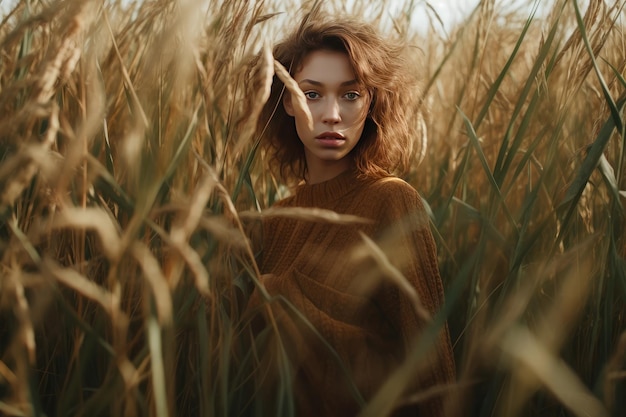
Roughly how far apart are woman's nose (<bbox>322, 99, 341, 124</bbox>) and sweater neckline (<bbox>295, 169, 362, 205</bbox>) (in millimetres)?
113

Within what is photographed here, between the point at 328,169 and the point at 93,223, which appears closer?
the point at 93,223

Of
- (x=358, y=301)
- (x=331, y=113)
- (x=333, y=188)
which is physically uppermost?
(x=331, y=113)

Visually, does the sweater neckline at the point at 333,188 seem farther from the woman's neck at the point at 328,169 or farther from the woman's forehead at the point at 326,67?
the woman's forehead at the point at 326,67

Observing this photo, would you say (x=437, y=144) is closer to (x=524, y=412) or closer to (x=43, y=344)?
(x=524, y=412)

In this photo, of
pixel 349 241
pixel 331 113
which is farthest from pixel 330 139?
pixel 349 241

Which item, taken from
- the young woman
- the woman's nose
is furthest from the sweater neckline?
the woman's nose

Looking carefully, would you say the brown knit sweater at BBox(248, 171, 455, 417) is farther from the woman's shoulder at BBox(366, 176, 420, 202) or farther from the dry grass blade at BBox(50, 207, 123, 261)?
the dry grass blade at BBox(50, 207, 123, 261)

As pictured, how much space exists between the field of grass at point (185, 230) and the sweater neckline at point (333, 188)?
0.12m

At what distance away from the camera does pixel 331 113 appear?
99cm

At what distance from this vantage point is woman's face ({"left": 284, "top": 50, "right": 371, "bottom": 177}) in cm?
101

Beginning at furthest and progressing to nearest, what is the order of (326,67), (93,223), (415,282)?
(326,67)
(415,282)
(93,223)

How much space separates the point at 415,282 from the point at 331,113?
278mm

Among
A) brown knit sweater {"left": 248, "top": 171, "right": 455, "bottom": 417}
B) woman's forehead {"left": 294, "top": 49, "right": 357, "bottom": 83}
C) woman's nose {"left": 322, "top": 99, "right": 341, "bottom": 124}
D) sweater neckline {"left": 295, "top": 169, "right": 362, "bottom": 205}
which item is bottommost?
brown knit sweater {"left": 248, "top": 171, "right": 455, "bottom": 417}

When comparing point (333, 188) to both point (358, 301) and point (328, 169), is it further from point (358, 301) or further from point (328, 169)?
point (358, 301)
